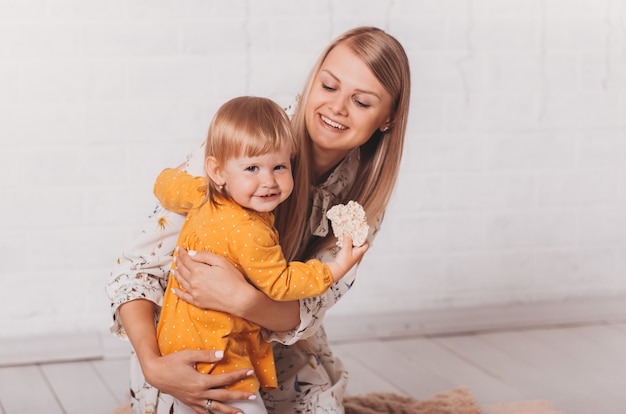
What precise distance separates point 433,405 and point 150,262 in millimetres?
930

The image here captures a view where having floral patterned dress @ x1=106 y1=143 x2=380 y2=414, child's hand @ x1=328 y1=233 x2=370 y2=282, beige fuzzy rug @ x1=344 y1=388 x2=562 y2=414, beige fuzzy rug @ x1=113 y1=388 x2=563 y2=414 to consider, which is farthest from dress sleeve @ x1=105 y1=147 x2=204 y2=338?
beige fuzzy rug @ x1=344 y1=388 x2=562 y2=414

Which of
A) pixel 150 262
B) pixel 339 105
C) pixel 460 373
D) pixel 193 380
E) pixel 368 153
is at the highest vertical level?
pixel 339 105

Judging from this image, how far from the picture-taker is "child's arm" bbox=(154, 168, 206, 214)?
5.96 feet

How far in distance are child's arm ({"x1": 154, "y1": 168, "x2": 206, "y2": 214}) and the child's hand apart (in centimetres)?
32

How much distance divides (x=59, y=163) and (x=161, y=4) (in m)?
0.57

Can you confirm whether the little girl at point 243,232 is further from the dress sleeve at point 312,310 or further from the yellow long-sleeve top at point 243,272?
the dress sleeve at point 312,310

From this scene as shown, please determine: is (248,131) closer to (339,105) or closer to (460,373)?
(339,105)

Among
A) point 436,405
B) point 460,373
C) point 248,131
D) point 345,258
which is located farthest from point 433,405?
point 248,131

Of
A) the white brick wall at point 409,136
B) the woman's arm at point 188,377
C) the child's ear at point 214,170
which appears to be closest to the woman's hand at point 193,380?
the woman's arm at point 188,377

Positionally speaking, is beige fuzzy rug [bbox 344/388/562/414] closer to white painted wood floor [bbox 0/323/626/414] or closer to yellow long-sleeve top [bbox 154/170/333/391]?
white painted wood floor [bbox 0/323/626/414]

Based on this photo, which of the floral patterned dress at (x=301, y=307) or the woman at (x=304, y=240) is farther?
the floral patterned dress at (x=301, y=307)

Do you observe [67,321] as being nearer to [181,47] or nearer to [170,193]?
[181,47]

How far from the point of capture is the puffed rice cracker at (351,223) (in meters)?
1.68

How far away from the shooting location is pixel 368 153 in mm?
2031
